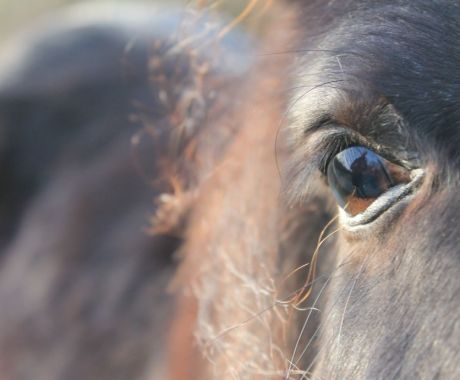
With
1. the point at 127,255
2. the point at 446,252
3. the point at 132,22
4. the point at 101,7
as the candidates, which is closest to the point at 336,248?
the point at 446,252

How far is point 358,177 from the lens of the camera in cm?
133

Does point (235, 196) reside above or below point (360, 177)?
below

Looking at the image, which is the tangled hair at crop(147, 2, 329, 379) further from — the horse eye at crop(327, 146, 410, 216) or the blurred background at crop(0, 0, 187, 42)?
the blurred background at crop(0, 0, 187, 42)

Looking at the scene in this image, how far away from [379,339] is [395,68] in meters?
0.38

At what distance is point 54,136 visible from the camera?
121 inches

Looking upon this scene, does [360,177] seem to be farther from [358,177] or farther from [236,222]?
[236,222]

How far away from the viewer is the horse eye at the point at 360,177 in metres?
1.28

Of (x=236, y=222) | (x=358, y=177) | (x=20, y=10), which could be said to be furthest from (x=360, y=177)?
(x=20, y=10)

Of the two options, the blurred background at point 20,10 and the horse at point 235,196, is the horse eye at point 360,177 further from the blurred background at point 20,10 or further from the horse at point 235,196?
the blurred background at point 20,10

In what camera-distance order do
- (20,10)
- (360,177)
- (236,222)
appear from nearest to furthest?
(360,177), (236,222), (20,10)

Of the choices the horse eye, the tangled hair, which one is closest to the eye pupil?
the horse eye

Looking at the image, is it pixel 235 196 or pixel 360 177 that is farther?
pixel 235 196

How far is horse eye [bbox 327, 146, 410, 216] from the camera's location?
4.19ft

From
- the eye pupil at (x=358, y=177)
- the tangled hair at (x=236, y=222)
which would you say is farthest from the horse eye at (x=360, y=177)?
the tangled hair at (x=236, y=222)
